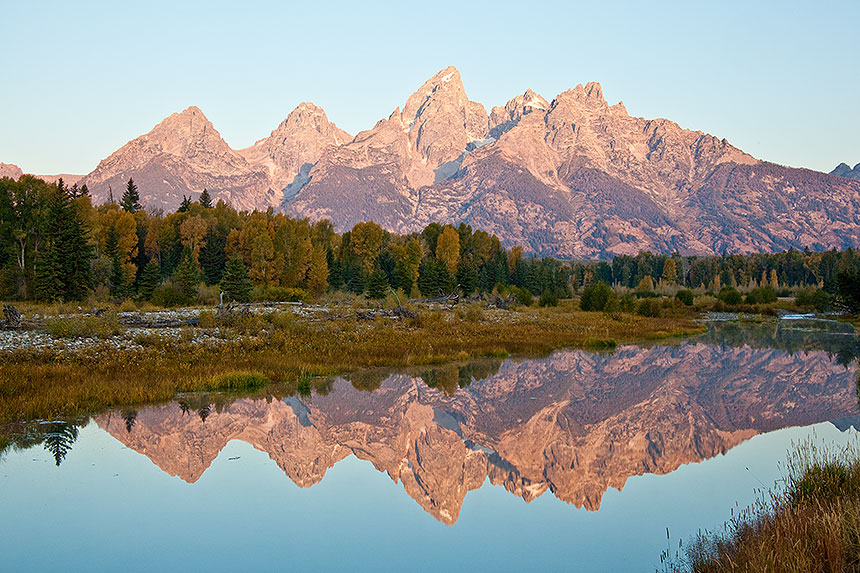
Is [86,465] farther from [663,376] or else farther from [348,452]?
[663,376]

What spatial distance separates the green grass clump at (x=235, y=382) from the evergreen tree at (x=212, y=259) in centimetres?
4927

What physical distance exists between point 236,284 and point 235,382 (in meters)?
34.1

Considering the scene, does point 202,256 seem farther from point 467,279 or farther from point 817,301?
point 817,301

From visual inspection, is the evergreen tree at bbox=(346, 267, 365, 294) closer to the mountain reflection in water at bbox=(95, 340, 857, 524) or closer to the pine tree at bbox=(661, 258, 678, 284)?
the mountain reflection in water at bbox=(95, 340, 857, 524)

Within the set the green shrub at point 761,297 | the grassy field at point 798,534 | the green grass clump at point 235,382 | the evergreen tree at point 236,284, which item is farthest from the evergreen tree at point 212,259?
the grassy field at point 798,534

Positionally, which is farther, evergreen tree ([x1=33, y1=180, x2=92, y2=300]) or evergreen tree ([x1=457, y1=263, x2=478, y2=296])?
evergreen tree ([x1=457, y1=263, x2=478, y2=296])

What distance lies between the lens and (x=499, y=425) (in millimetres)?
16141

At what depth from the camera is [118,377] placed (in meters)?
18.6

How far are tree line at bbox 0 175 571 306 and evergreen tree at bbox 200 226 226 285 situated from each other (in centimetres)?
12

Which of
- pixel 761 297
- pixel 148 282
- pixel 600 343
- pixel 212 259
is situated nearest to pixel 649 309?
pixel 600 343

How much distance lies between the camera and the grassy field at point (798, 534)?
6.62 meters

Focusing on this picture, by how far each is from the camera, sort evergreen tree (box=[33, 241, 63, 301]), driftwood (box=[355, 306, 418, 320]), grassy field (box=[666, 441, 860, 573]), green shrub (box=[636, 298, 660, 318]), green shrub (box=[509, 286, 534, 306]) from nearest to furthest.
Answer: grassy field (box=[666, 441, 860, 573]) → driftwood (box=[355, 306, 418, 320]) → evergreen tree (box=[33, 241, 63, 301]) → green shrub (box=[636, 298, 660, 318]) → green shrub (box=[509, 286, 534, 306])

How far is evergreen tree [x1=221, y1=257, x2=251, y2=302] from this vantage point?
51.5 metres

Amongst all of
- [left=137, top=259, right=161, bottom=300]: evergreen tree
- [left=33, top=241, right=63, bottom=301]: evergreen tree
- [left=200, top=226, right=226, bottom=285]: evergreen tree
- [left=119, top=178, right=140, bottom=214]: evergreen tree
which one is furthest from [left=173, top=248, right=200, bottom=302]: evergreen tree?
[left=119, top=178, right=140, bottom=214]: evergreen tree
